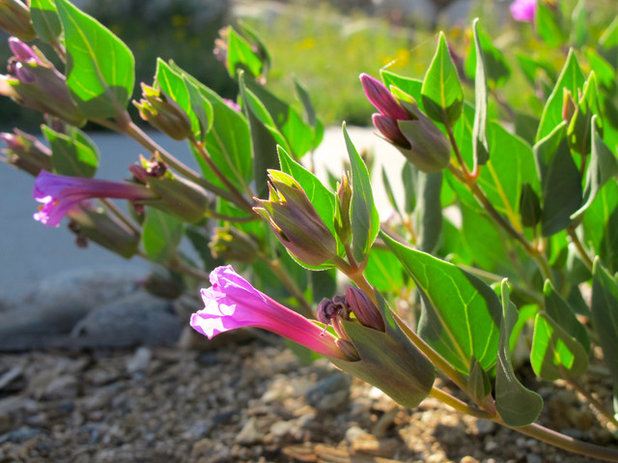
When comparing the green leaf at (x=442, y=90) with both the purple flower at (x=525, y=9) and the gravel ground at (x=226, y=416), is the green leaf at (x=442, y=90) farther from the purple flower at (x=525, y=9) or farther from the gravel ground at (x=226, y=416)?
the purple flower at (x=525, y=9)

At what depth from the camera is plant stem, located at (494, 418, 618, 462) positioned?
2.83 feet

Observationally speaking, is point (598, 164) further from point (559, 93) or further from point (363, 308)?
point (363, 308)

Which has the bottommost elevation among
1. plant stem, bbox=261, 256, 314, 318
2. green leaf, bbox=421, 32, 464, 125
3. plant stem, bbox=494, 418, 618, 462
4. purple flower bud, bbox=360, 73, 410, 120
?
plant stem, bbox=494, 418, 618, 462

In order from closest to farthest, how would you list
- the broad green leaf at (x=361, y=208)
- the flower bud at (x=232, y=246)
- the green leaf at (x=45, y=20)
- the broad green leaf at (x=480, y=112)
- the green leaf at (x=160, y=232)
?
the broad green leaf at (x=361, y=208) → the broad green leaf at (x=480, y=112) → the green leaf at (x=45, y=20) → the flower bud at (x=232, y=246) → the green leaf at (x=160, y=232)

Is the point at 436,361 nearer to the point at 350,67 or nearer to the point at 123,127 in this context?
the point at 123,127

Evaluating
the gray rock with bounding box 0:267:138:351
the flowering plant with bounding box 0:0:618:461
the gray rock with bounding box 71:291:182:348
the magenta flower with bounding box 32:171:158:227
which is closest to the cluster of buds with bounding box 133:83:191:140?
the flowering plant with bounding box 0:0:618:461

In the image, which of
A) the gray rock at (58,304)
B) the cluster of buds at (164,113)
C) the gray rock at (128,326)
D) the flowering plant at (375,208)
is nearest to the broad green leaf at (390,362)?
the flowering plant at (375,208)

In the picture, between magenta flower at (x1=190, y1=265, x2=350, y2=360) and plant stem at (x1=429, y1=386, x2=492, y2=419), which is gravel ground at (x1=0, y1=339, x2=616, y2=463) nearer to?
plant stem at (x1=429, y1=386, x2=492, y2=419)

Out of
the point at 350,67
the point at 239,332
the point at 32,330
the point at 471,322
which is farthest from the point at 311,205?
the point at 350,67

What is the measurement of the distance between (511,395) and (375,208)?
0.26 m

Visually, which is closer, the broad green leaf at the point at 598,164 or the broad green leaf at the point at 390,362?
the broad green leaf at the point at 390,362

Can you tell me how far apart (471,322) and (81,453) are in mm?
928

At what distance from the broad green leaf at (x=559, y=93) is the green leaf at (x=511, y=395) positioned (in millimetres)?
387

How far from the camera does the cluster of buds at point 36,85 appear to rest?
1.06 metres
